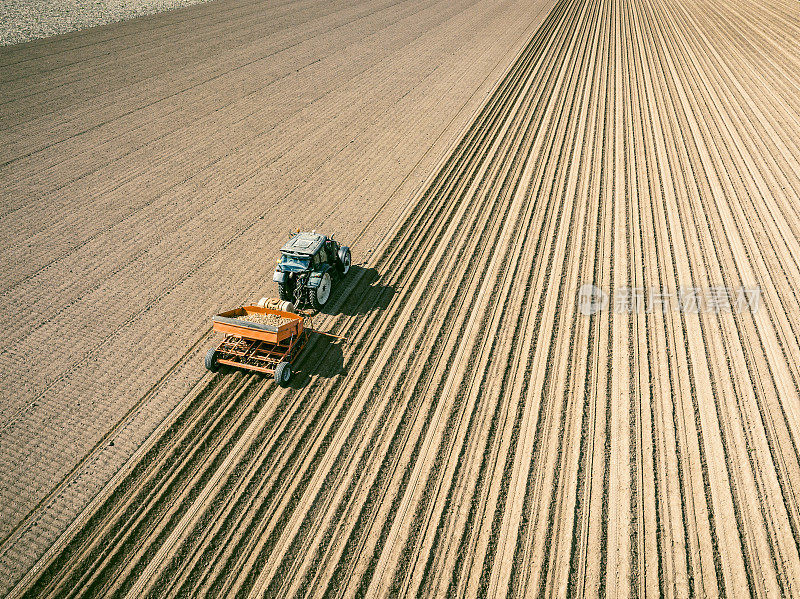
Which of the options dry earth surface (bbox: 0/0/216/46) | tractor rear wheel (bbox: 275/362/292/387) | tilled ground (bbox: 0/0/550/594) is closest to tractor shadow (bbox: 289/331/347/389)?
tractor rear wheel (bbox: 275/362/292/387)

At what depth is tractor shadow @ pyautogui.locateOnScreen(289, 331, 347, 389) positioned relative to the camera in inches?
372

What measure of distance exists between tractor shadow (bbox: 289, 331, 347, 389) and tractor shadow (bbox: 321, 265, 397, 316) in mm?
878

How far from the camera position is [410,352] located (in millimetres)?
9945

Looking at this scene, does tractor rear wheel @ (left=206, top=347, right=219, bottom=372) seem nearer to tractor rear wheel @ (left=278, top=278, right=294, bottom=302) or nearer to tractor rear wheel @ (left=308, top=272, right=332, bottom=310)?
tractor rear wheel @ (left=278, top=278, right=294, bottom=302)

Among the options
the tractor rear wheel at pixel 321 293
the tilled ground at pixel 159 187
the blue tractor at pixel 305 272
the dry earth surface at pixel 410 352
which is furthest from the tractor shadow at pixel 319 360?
the tilled ground at pixel 159 187

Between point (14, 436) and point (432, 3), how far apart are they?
37.4 m

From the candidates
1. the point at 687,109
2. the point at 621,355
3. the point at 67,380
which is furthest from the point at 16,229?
the point at 687,109

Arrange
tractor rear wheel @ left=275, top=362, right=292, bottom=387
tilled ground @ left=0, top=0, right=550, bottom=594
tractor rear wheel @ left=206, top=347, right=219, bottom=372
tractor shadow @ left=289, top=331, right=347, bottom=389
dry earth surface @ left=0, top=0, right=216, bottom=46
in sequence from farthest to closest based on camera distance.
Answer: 1. dry earth surface @ left=0, top=0, right=216, bottom=46
2. tractor shadow @ left=289, top=331, right=347, bottom=389
3. tractor rear wheel @ left=206, top=347, right=219, bottom=372
4. tractor rear wheel @ left=275, top=362, right=292, bottom=387
5. tilled ground @ left=0, top=0, right=550, bottom=594

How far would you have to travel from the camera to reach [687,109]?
791 inches

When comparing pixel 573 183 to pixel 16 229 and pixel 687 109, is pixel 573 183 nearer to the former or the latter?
pixel 687 109

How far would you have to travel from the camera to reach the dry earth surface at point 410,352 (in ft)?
22.7

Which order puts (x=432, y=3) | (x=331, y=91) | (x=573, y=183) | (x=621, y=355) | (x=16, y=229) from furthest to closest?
(x=432, y=3), (x=331, y=91), (x=573, y=183), (x=16, y=229), (x=621, y=355)

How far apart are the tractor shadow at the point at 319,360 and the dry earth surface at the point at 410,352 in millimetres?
57

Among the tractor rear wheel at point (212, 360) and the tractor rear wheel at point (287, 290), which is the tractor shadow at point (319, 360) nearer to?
the tractor rear wheel at point (287, 290)
